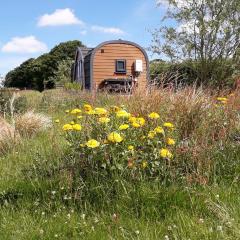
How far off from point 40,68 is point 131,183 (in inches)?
2077

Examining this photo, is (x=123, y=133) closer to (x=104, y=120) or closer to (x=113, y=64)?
(x=104, y=120)

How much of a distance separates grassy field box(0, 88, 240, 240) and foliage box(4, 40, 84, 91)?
50124 millimetres

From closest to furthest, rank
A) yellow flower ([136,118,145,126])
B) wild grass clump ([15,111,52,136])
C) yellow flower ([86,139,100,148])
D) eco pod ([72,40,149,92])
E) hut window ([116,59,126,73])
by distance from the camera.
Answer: yellow flower ([86,139,100,148])
yellow flower ([136,118,145,126])
wild grass clump ([15,111,52,136])
eco pod ([72,40,149,92])
hut window ([116,59,126,73])

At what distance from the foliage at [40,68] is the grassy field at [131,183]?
50124 millimetres

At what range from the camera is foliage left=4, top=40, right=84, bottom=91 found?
5491 cm

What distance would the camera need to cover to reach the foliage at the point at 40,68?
180ft

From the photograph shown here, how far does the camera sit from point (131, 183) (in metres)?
3.54

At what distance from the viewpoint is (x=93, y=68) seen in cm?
2409

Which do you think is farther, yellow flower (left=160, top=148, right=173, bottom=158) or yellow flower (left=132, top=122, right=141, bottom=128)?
yellow flower (left=132, top=122, right=141, bottom=128)

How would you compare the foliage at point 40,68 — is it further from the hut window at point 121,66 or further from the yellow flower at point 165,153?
the yellow flower at point 165,153

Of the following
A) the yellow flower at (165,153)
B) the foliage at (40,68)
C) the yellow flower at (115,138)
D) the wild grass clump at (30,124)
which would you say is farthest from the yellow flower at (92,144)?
the foliage at (40,68)

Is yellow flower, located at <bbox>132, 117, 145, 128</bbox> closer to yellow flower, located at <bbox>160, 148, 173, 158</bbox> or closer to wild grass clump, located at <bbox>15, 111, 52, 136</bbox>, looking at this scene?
yellow flower, located at <bbox>160, 148, 173, 158</bbox>

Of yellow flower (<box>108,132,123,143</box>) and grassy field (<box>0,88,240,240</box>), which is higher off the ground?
yellow flower (<box>108,132,123,143</box>)

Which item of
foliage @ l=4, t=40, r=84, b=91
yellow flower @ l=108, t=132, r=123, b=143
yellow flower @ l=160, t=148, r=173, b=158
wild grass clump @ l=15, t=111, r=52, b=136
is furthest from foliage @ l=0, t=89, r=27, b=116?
foliage @ l=4, t=40, r=84, b=91
